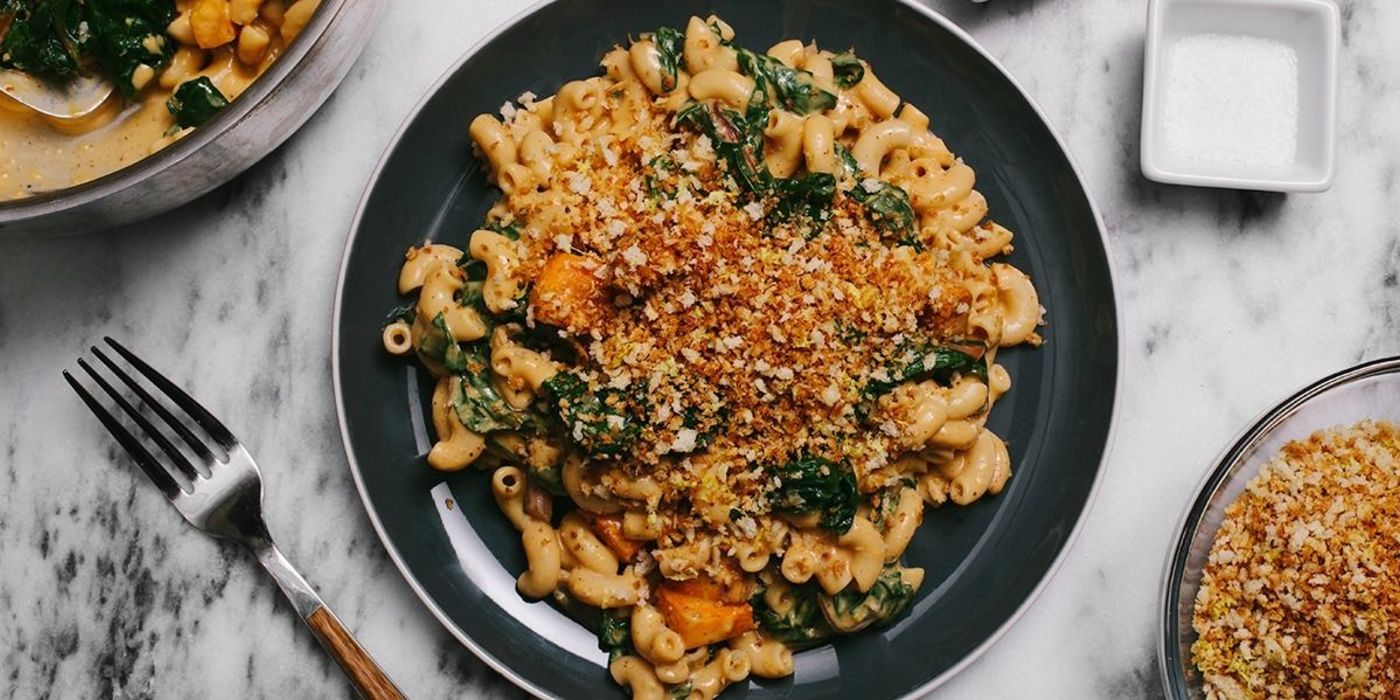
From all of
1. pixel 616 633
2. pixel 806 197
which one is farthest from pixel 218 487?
pixel 806 197

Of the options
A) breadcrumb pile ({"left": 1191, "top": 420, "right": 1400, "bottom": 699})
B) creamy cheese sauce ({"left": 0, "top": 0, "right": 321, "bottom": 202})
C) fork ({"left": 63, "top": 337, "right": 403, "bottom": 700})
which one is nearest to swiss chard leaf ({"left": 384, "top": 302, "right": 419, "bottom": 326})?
fork ({"left": 63, "top": 337, "right": 403, "bottom": 700})

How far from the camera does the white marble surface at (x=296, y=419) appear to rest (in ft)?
8.56

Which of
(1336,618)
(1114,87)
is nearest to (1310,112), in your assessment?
(1114,87)

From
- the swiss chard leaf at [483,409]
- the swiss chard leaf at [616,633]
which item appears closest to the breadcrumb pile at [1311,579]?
the swiss chard leaf at [616,633]

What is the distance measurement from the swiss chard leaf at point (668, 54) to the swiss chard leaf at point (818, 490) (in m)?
0.82

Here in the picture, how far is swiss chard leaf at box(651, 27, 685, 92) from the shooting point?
8.05 ft

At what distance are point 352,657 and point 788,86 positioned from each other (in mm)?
1481

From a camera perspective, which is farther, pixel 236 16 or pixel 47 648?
pixel 47 648

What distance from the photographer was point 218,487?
254 cm

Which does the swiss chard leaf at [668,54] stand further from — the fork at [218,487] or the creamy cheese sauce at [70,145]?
the fork at [218,487]

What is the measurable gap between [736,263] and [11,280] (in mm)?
1645

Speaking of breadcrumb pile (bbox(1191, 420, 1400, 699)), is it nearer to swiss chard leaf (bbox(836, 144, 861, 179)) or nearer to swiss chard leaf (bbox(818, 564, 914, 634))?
swiss chard leaf (bbox(818, 564, 914, 634))

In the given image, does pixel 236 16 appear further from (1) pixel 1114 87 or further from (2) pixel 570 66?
(1) pixel 1114 87

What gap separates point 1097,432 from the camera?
2.48 m
